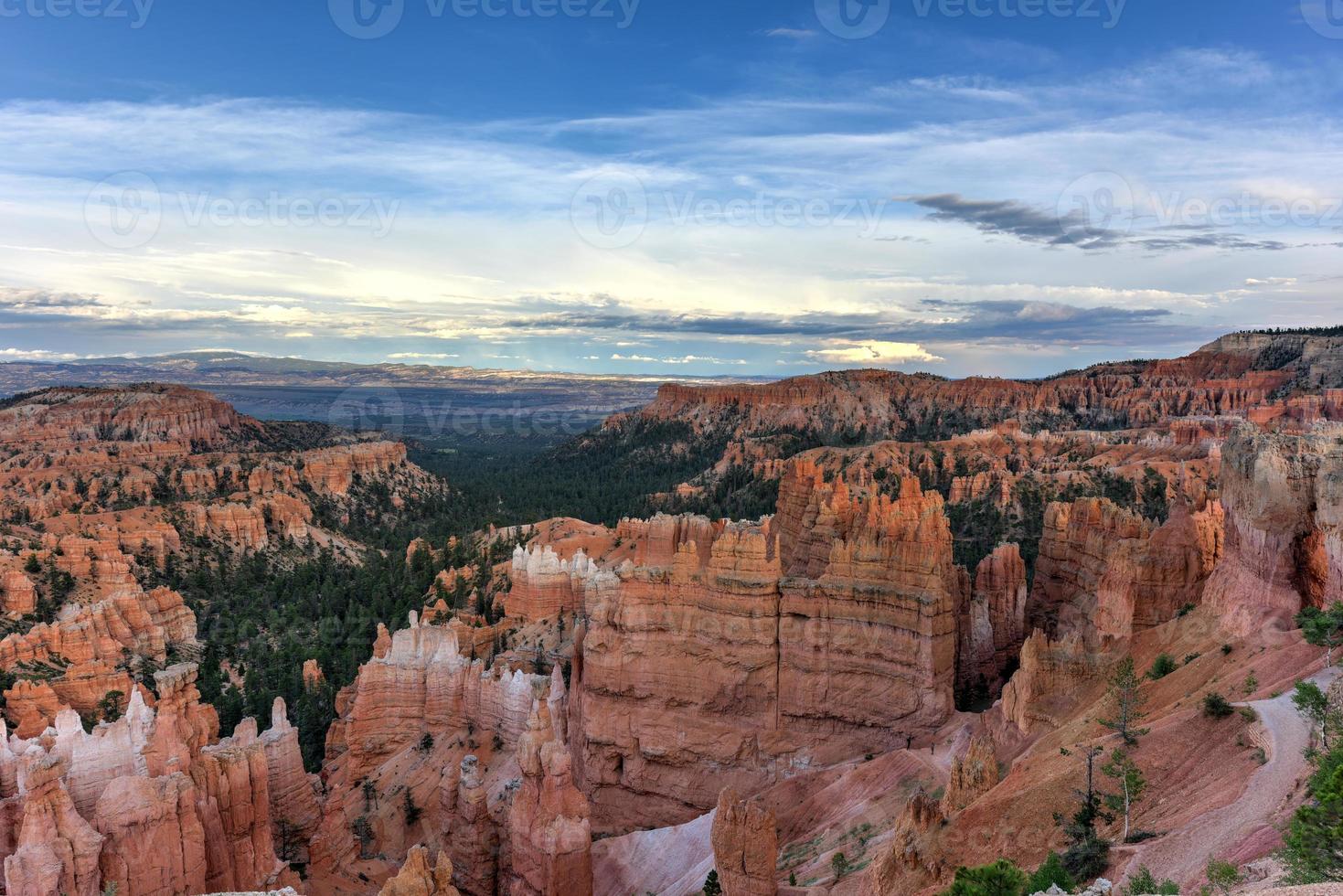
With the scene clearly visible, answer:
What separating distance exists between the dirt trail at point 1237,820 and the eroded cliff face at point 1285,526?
5659 millimetres

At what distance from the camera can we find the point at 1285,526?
2089 centimetres

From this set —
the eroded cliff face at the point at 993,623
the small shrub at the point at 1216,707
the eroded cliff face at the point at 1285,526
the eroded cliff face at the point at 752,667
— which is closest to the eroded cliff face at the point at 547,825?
the eroded cliff face at the point at 752,667

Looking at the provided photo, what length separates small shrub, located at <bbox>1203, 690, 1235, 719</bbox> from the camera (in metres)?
17.2

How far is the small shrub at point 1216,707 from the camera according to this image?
17234 millimetres

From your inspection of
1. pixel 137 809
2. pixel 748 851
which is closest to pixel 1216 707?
pixel 748 851

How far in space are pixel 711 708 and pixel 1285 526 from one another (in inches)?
749

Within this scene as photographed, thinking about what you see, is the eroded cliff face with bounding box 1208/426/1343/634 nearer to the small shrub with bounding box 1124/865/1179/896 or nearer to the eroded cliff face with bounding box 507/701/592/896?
the small shrub with bounding box 1124/865/1179/896

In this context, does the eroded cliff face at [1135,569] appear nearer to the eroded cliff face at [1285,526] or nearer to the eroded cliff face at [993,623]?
the eroded cliff face at [993,623]

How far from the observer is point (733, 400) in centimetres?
18500

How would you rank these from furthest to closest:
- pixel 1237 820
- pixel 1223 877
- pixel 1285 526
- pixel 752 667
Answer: pixel 752 667
pixel 1285 526
pixel 1237 820
pixel 1223 877

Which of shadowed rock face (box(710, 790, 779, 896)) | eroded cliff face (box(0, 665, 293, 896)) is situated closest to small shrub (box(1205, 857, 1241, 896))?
shadowed rock face (box(710, 790, 779, 896))

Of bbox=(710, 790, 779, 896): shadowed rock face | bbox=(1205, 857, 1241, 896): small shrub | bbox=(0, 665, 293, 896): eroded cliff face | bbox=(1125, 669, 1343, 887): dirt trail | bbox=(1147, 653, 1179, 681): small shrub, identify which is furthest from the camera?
bbox=(1147, 653, 1179, 681): small shrub

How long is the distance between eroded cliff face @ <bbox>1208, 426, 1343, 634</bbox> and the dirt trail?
18.6 ft

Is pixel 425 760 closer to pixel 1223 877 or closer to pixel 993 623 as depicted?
pixel 993 623
